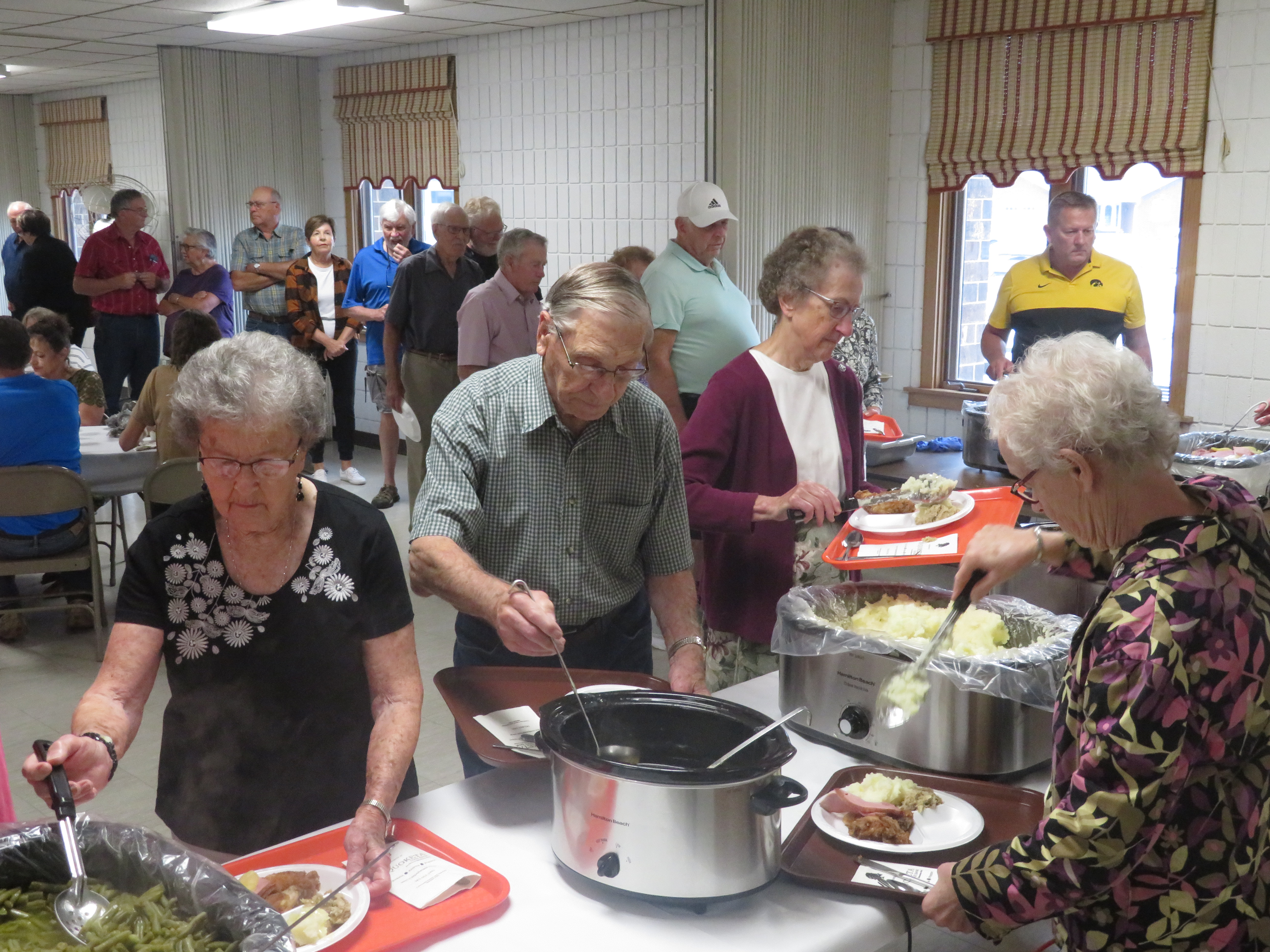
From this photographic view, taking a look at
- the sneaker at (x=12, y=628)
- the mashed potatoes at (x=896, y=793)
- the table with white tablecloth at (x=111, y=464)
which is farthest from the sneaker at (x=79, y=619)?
the mashed potatoes at (x=896, y=793)

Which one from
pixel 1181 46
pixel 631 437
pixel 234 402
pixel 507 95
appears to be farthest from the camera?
pixel 507 95

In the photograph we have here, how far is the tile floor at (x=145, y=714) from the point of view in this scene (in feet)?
9.31

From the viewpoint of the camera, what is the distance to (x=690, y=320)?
4172 millimetres

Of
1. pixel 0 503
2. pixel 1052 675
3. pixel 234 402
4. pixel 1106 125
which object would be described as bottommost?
pixel 0 503

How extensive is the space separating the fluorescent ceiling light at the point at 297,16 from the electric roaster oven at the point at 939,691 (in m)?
3.22

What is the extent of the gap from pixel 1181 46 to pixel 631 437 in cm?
409

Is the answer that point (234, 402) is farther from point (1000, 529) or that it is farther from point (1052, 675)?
point (1052, 675)

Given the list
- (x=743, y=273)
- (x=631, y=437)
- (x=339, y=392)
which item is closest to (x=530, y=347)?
(x=339, y=392)

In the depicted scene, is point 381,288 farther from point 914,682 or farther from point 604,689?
point 914,682

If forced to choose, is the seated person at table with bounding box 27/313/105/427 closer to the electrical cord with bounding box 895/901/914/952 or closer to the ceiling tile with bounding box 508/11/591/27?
the ceiling tile with bounding box 508/11/591/27

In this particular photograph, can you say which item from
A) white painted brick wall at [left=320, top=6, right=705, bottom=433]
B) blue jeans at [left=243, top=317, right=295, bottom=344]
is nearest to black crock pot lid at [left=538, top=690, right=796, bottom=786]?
blue jeans at [left=243, top=317, right=295, bottom=344]

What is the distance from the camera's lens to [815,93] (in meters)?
5.53

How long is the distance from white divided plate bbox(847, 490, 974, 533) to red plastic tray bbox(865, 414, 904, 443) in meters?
1.25

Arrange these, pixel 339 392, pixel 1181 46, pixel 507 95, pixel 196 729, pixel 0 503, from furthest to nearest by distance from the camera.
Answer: pixel 507 95 → pixel 1181 46 → pixel 339 392 → pixel 0 503 → pixel 196 729
